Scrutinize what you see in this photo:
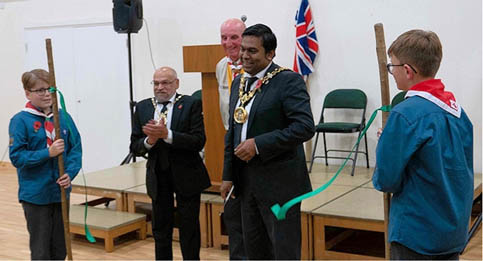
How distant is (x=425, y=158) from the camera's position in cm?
195

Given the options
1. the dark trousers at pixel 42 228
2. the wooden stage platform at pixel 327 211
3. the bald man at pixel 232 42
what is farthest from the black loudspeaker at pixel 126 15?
the dark trousers at pixel 42 228

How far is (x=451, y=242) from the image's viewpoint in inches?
79.3

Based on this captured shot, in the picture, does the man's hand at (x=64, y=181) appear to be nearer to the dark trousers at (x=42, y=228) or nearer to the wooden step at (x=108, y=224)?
the dark trousers at (x=42, y=228)

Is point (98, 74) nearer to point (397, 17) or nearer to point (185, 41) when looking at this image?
point (185, 41)

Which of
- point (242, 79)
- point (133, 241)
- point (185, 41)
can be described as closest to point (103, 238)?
point (133, 241)

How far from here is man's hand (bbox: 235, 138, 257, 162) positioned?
2.67 m

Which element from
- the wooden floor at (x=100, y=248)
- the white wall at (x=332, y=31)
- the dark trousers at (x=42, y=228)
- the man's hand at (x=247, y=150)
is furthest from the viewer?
the white wall at (x=332, y=31)

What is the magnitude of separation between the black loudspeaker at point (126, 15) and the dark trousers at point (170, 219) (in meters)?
3.41

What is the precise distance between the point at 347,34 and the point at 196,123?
294cm

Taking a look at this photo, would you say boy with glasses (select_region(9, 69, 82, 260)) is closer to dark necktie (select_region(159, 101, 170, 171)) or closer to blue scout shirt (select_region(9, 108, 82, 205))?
blue scout shirt (select_region(9, 108, 82, 205))

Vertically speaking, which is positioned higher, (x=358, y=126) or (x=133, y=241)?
(x=358, y=126)

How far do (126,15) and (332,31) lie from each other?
7.39 feet

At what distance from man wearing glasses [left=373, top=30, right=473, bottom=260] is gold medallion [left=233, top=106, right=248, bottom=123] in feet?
2.94

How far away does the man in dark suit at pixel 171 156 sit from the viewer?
3.58 m
